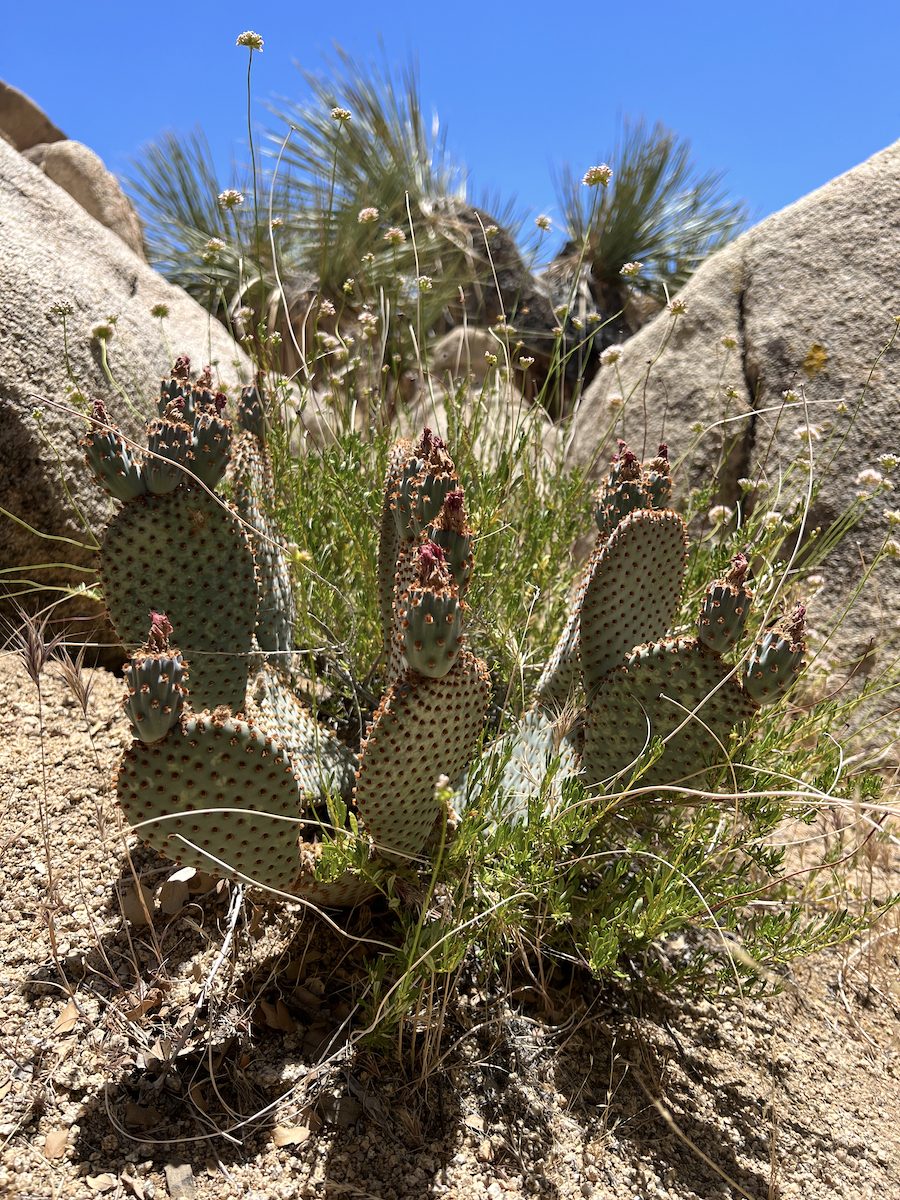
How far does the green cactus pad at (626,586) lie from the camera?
221 cm

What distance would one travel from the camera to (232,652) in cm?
217

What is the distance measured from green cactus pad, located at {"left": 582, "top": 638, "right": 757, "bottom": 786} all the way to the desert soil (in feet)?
1.85

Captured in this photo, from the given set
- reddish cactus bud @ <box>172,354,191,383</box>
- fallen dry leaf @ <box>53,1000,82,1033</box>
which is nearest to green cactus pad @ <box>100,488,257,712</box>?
reddish cactus bud @ <box>172,354,191,383</box>

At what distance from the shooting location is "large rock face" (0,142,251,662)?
301cm

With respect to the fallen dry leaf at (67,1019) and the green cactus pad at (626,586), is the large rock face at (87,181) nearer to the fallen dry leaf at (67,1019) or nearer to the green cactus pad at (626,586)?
the green cactus pad at (626,586)

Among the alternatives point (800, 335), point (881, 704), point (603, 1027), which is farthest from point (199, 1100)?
point (800, 335)

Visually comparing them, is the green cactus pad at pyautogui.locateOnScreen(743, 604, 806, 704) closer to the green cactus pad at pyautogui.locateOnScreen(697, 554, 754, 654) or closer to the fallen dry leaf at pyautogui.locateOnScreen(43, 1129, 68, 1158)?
the green cactus pad at pyautogui.locateOnScreen(697, 554, 754, 654)

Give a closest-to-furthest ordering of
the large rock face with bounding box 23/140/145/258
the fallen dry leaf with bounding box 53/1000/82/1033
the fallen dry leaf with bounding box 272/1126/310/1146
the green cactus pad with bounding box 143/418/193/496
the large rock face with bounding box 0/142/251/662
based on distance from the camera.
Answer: the fallen dry leaf with bounding box 272/1126/310/1146
the fallen dry leaf with bounding box 53/1000/82/1033
the green cactus pad with bounding box 143/418/193/496
the large rock face with bounding box 0/142/251/662
the large rock face with bounding box 23/140/145/258

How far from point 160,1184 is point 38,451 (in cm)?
236

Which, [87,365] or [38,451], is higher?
[87,365]

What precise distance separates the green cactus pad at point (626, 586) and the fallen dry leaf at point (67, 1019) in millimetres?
1437

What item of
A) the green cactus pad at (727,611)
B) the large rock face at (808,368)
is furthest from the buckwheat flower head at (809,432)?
the green cactus pad at (727,611)

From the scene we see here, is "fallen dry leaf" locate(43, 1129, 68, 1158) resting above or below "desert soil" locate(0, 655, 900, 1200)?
below

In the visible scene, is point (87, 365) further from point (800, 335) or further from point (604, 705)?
point (800, 335)
